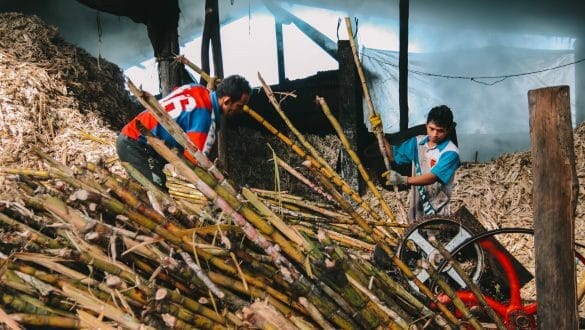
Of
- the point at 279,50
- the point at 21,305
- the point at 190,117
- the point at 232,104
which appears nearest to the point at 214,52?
the point at 279,50

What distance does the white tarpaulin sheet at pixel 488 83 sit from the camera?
33.4 ft

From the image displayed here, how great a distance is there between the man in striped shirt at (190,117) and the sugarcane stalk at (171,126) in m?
1.77

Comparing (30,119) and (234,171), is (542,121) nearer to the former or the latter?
(30,119)

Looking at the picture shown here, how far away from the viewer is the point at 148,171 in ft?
13.7

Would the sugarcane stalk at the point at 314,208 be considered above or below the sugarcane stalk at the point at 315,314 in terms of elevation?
above

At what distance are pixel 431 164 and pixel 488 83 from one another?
21.4 feet

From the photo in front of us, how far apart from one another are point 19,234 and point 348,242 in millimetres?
2101

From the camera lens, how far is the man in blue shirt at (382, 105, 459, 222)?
13.4ft

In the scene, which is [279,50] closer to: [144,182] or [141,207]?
[144,182]

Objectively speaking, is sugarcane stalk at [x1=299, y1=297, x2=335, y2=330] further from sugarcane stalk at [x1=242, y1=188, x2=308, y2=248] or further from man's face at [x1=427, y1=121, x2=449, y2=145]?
man's face at [x1=427, y1=121, x2=449, y2=145]

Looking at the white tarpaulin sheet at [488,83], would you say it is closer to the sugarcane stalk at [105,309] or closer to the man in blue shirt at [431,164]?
the man in blue shirt at [431,164]

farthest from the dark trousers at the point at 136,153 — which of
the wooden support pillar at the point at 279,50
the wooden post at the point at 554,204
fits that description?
the wooden support pillar at the point at 279,50

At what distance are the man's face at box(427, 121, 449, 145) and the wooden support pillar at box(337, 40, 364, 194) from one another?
3.09 m

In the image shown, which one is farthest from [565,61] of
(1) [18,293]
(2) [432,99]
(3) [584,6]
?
(1) [18,293]
